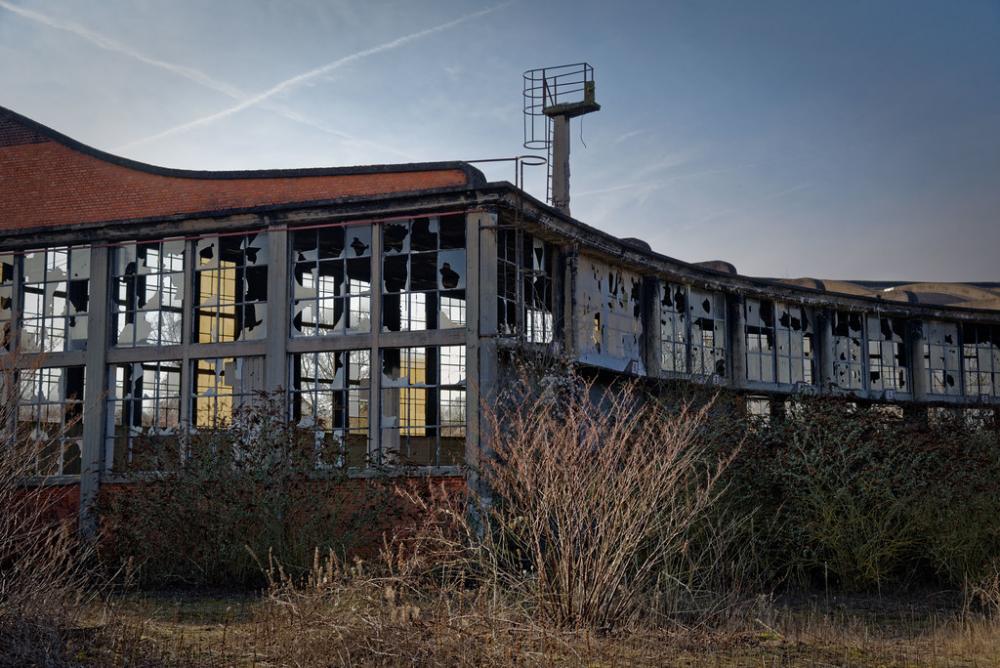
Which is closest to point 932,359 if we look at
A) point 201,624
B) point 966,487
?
point 966,487

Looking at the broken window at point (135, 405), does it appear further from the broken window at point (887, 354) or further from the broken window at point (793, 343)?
the broken window at point (887, 354)

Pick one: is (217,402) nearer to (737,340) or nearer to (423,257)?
(423,257)

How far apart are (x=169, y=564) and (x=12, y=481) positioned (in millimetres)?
4215

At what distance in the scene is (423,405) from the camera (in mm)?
26609

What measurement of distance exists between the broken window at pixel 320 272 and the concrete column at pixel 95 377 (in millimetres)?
3638

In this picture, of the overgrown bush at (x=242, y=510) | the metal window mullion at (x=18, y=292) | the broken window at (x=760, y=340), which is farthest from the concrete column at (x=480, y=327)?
the broken window at (x=760, y=340)

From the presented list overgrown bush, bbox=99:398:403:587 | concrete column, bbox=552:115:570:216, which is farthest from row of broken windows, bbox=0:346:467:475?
concrete column, bbox=552:115:570:216

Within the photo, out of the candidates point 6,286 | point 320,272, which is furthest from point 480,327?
point 6,286

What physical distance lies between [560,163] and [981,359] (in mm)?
12658

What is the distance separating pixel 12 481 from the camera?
9734 mm

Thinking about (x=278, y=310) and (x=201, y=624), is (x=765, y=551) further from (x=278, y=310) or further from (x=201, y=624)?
(x=278, y=310)

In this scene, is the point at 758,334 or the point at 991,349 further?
the point at 991,349

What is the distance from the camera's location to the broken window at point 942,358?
29141mm

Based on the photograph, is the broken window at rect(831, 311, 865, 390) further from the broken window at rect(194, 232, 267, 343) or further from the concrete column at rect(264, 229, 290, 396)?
the broken window at rect(194, 232, 267, 343)
